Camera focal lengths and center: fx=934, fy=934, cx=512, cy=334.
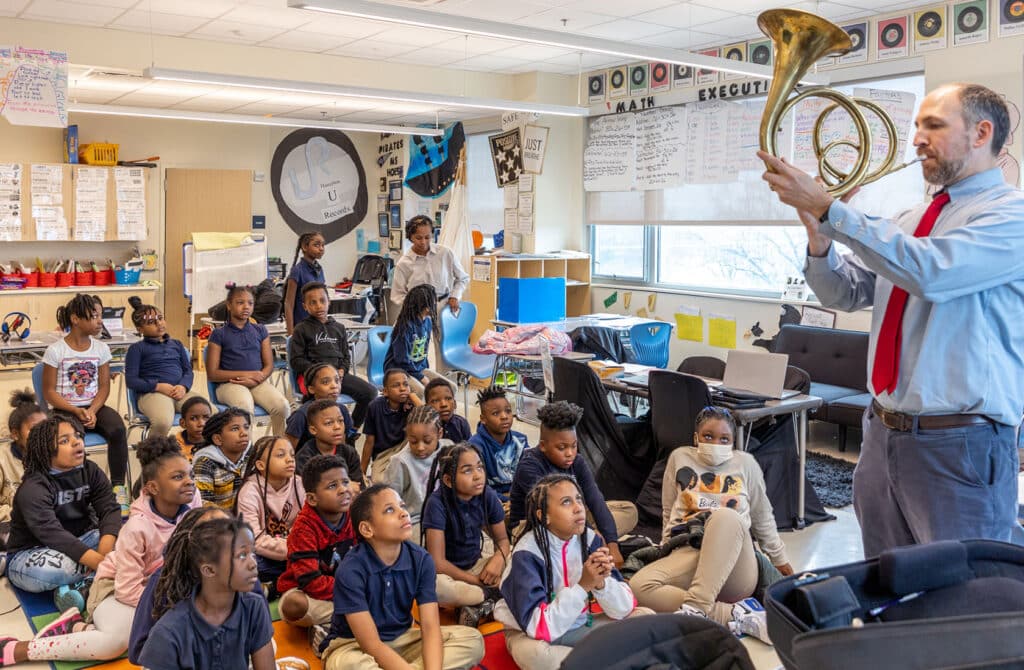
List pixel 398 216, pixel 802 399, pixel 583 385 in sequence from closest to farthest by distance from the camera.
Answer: pixel 802 399 < pixel 583 385 < pixel 398 216

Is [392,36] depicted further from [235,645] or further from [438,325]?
[235,645]

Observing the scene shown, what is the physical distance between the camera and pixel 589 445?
4562 mm

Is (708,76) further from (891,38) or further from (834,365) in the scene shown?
(834,365)

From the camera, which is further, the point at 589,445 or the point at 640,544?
the point at 589,445

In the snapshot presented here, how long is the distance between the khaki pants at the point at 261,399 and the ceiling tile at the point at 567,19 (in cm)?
335

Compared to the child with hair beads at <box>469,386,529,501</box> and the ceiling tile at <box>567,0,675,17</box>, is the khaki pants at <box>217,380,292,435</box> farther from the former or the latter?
the ceiling tile at <box>567,0,675,17</box>

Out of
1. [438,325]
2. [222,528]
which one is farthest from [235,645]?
[438,325]

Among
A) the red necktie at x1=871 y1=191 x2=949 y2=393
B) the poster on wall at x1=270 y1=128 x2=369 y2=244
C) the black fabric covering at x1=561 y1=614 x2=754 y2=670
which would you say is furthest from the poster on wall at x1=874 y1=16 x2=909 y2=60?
the poster on wall at x1=270 y1=128 x2=369 y2=244

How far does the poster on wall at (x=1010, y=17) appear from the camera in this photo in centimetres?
570

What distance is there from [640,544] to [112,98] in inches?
324

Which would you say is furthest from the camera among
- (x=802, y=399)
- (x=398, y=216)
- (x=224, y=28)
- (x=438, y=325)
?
(x=398, y=216)

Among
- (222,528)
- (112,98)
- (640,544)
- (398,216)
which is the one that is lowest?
(640,544)

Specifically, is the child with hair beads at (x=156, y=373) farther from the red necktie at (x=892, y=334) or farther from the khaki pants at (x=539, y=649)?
the red necktie at (x=892, y=334)

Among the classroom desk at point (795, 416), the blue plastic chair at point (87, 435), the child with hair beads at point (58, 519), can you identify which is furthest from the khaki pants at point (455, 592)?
the blue plastic chair at point (87, 435)
